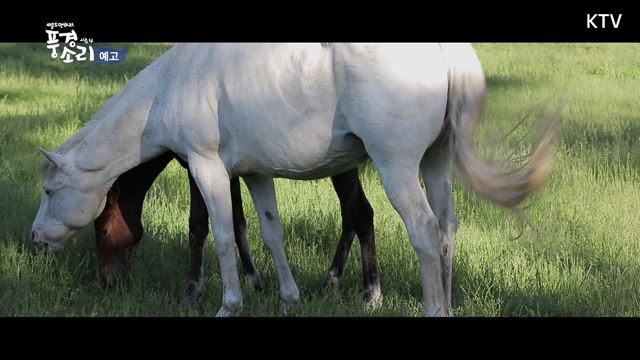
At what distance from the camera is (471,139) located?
17.3 ft

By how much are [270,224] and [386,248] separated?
3.73 feet

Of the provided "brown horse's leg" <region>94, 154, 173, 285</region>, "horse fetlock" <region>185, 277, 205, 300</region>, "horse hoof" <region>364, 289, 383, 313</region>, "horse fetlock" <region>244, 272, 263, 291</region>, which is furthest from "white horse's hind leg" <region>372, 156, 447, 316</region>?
"brown horse's leg" <region>94, 154, 173, 285</region>

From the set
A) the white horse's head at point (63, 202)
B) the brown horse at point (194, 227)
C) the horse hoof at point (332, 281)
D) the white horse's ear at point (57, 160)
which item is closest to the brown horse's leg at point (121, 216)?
the brown horse at point (194, 227)

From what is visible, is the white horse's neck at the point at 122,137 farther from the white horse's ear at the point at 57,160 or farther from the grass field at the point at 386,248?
the grass field at the point at 386,248

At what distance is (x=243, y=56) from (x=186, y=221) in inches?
94.1

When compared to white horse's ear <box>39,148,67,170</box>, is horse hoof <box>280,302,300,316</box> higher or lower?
lower

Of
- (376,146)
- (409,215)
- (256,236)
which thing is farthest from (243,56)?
(256,236)

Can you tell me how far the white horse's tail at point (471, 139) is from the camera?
205 inches

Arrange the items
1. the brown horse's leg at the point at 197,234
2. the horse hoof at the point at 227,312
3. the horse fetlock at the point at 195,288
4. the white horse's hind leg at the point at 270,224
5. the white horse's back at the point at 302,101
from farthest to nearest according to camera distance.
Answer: the brown horse's leg at the point at 197,234
the horse fetlock at the point at 195,288
the white horse's hind leg at the point at 270,224
the horse hoof at the point at 227,312
the white horse's back at the point at 302,101

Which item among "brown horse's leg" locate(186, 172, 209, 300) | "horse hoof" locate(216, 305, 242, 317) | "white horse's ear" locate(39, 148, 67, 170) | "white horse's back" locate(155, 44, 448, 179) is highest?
"white horse's back" locate(155, 44, 448, 179)

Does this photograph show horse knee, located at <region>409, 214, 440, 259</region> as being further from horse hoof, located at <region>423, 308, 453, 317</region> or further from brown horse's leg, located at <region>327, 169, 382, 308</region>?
brown horse's leg, located at <region>327, 169, 382, 308</region>

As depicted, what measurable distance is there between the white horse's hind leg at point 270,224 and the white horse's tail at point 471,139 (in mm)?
1416

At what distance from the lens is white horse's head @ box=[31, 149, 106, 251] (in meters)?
6.21

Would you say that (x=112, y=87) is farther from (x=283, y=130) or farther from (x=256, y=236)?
(x=283, y=130)
